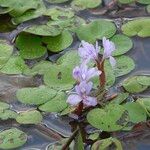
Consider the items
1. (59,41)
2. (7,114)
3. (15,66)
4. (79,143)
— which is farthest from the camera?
(59,41)

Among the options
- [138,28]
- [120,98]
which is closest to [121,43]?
[138,28]

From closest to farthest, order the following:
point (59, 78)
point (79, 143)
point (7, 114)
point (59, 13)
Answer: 1. point (79, 143)
2. point (7, 114)
3. point (59, 78)
4. point (59, 13)

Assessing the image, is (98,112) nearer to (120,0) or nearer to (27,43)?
(27,43)

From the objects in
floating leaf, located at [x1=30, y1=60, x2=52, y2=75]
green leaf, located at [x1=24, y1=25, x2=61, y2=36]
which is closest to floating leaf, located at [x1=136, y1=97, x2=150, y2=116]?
floating leaf, located at [x1=30, y1=60, x2=52, y2=75]

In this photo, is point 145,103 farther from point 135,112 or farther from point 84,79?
point 84,79

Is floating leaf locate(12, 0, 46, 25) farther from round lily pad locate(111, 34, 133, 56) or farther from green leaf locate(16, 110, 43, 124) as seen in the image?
green leaf locate(16, 110, 43, 124)

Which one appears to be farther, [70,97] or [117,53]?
[117,53]

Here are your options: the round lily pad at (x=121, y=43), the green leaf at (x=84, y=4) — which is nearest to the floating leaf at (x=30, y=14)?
the green leaf at (x=84, y=4)

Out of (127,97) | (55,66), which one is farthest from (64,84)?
(127,97)
